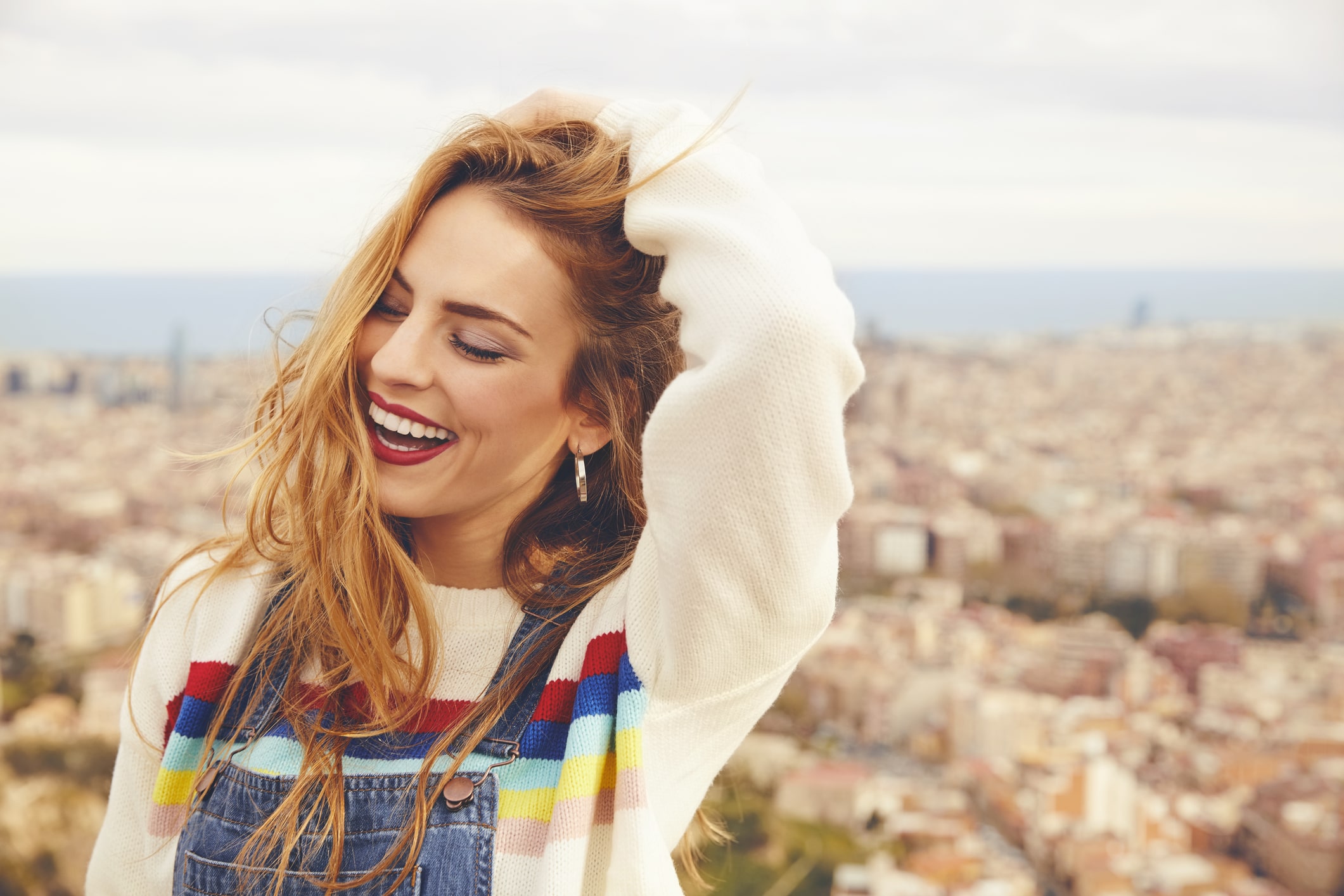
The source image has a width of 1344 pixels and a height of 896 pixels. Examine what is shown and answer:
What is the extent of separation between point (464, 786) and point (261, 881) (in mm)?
181

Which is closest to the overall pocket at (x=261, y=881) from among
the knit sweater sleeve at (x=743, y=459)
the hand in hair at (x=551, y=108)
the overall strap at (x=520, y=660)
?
the overall strap at (x=520, y=660)

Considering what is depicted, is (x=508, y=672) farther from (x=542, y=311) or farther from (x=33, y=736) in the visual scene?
(x=33, y=736)

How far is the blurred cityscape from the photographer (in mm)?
9781

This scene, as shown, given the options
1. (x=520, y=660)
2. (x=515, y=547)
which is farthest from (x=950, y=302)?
(x=520, y=660)

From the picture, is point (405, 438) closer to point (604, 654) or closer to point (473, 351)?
point (473, 351)

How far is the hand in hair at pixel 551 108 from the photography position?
1.09m

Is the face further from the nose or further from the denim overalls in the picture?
the denim overalls

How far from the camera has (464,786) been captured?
889 mm

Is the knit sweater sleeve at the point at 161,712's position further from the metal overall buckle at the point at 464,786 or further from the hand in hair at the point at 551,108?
the hand in hair at the point at 551,108

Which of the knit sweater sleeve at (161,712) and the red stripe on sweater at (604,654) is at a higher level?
the red stripe on sweater at (604,654)

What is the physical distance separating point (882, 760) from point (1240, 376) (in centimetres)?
1077

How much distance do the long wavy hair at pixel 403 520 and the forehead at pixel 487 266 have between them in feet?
0.04

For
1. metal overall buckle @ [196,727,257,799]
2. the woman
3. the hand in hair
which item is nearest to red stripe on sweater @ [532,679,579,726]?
the woman

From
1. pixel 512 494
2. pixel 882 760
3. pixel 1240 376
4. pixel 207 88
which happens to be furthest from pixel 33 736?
pixel 1240 376
